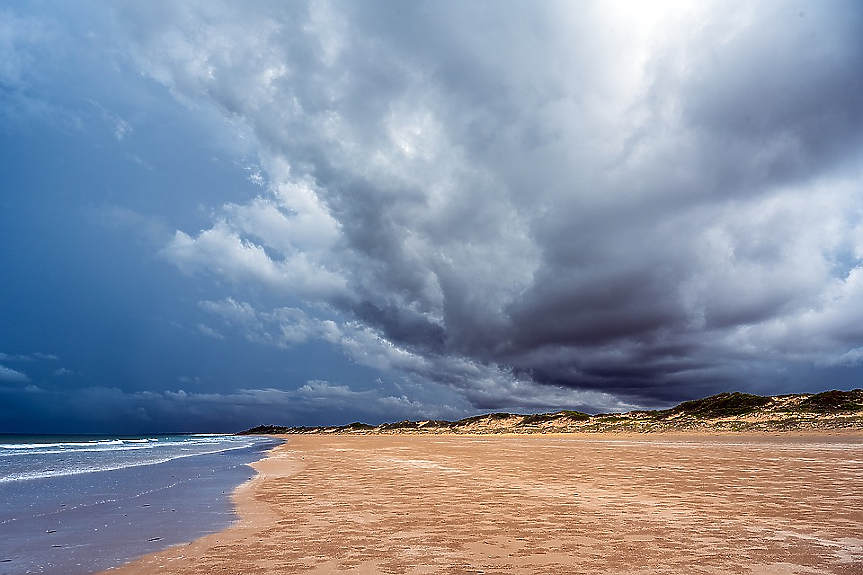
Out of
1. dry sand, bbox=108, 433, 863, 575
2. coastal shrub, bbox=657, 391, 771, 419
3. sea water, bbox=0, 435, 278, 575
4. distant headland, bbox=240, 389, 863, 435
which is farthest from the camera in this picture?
coastal shrub, bbox=657, 391, 771, 419

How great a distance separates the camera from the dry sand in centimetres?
677

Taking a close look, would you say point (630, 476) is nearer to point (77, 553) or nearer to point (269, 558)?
point (269, 558)

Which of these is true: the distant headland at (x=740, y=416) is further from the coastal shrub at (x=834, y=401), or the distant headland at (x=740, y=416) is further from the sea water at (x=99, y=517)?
the sea water at (x=99, y=517)

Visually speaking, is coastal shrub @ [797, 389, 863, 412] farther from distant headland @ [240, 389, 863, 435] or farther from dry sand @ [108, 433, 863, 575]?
dry sand @ [108, 433, 863, 575]

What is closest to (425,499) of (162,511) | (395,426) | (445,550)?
(445,550)

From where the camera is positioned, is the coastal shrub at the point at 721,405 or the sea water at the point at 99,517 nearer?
Result: the sea water at the point at 99,517

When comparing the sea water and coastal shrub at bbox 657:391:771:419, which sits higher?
coastal shrub at bbox 657:391:771:419

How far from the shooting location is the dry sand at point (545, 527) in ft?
22.2

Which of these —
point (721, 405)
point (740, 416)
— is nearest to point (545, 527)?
point (740, 416)

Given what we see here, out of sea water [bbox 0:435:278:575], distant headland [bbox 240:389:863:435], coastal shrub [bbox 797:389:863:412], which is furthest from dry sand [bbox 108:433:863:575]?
coastal shrub [bbox 797:389:863:412]

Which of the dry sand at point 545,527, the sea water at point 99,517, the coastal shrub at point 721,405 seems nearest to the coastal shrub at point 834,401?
the coastal shrub at point 721,405

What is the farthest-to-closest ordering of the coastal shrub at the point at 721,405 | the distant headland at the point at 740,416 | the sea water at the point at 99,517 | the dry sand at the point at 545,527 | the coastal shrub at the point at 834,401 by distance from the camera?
the coastal shrub at the point at 721,405
the coastal shrub at the point at 834,401
the distant headland at the point at 740,416
the sea water at the point at 99,517
the dry sand at the point at 545,527

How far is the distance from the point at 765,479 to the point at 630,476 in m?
3.90

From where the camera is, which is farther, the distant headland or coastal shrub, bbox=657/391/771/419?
coastal shrub, bbox=657/391/771/419
